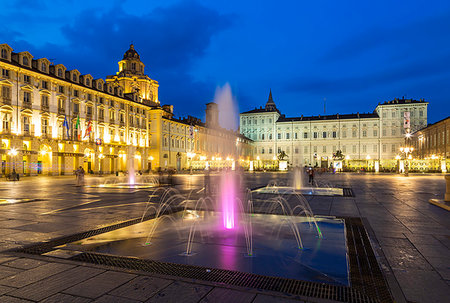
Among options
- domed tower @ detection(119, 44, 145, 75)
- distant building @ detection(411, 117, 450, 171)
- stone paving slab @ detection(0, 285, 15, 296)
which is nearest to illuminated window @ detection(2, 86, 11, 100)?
domed tower @ detection(119, 44, 145, 75)

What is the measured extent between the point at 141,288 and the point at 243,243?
2673 mm

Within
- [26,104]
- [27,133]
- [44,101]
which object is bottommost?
[27,133]

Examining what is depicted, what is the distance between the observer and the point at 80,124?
4378cm

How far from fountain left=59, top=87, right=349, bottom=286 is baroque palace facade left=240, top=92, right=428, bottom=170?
82494 millimetres

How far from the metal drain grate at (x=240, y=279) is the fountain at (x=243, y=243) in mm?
197

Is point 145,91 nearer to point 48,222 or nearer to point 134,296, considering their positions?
point 48,222

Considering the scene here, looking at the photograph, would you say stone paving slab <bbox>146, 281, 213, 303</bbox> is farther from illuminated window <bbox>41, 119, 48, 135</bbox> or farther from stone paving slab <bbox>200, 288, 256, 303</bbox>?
illuminated window <bbox>41, 119, 48, 135</bbox>

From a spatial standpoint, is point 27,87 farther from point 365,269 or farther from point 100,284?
point 365,269

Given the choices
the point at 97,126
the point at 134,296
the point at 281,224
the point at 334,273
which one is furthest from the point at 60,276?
the point at 97,126

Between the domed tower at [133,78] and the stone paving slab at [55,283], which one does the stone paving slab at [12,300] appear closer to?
the stone paving slab at [55,283]

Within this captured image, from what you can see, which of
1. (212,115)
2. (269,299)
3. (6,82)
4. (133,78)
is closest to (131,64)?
(133,78)

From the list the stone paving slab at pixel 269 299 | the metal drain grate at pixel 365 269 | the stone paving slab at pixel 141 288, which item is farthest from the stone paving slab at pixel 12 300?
the metal drain grate at pixel 365 269

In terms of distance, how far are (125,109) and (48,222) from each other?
47655mm

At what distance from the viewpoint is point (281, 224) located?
8.11m
